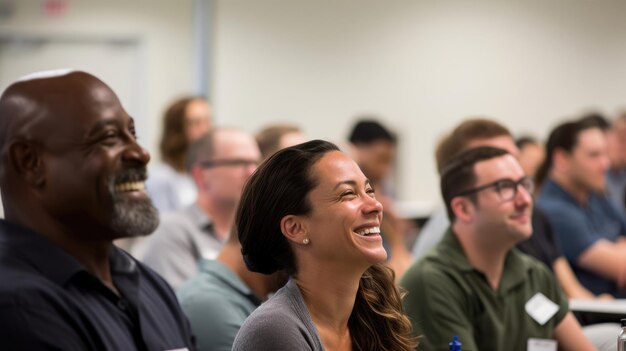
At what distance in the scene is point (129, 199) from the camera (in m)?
2.20

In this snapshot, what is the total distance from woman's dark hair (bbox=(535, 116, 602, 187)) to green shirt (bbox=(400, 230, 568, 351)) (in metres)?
2.03

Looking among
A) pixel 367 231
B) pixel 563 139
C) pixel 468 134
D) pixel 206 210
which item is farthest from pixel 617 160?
pixel 367 231

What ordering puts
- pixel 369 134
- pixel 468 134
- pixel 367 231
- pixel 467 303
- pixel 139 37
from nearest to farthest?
pixel 367 231
pixel 467 303
pixel 468 134
pixel 369 134
pixel 139 37

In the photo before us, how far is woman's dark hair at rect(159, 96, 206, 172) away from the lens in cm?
534

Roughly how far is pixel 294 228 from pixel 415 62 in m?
6.58

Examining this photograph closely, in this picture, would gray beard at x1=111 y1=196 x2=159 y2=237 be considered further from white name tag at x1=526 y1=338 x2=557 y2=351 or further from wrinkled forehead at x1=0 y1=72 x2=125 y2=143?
white name tag at x1=526 y1=338 x2=557 y2=351

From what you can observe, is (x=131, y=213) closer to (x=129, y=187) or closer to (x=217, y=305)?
(x=129, y=187)

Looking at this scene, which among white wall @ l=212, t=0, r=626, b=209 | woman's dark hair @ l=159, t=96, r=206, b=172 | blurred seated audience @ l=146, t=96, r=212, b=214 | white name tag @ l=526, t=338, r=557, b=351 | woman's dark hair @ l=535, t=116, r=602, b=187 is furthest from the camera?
white wall @ l=212, t=0, r=626, b=209

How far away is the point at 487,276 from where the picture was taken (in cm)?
294

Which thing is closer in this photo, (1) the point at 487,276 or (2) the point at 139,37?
(1) the point at 487,276

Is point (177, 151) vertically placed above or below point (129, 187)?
below

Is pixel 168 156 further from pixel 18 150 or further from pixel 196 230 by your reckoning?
pixel 18 150

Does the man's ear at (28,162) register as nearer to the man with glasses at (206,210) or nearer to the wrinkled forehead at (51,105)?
the wrinkled forehead at (51,105)

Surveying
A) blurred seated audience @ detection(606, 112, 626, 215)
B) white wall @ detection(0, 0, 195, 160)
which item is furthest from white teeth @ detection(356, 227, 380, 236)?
white wall @ detection(0, 0, 195, 160)
